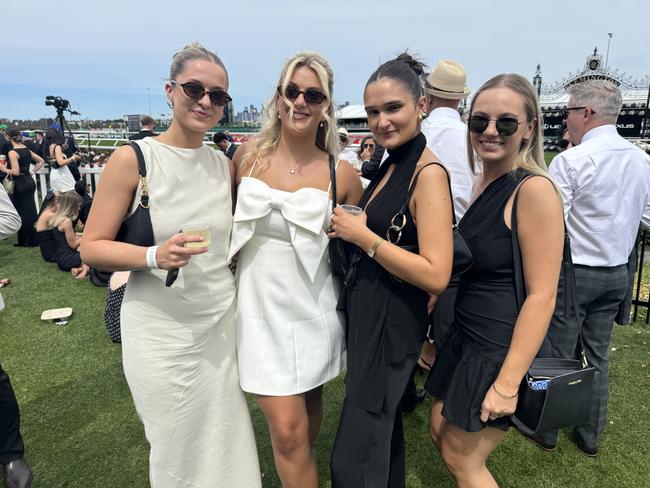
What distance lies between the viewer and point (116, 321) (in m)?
2.91

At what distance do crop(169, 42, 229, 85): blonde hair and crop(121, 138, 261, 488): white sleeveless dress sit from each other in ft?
1.12

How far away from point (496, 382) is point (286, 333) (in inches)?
36.9

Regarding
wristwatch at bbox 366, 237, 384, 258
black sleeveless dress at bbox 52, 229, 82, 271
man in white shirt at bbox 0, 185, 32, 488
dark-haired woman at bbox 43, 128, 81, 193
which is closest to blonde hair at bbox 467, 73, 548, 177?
wristwatch at bbox 366, 237, 384, 258

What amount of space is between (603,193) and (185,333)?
2.91 meters

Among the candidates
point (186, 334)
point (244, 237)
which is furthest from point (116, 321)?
point (244, 237)

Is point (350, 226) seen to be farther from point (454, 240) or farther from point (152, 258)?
point (152, 258)

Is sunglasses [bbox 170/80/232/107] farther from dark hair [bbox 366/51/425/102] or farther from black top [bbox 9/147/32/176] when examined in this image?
black top [bbox 9/147/32/176]

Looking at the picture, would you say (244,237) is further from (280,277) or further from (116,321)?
(116,321)

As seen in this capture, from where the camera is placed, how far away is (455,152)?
138 inches

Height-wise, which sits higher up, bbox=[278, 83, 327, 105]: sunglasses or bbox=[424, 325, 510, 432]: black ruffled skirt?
bbox=[278, 83, 327, 105]: sunglasses

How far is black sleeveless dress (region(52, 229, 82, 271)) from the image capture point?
6.91 meters

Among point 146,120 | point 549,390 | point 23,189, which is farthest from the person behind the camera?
point 146,120

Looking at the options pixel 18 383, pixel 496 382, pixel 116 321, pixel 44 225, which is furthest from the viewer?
pixel 44 225

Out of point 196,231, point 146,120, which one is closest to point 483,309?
point 196,231
